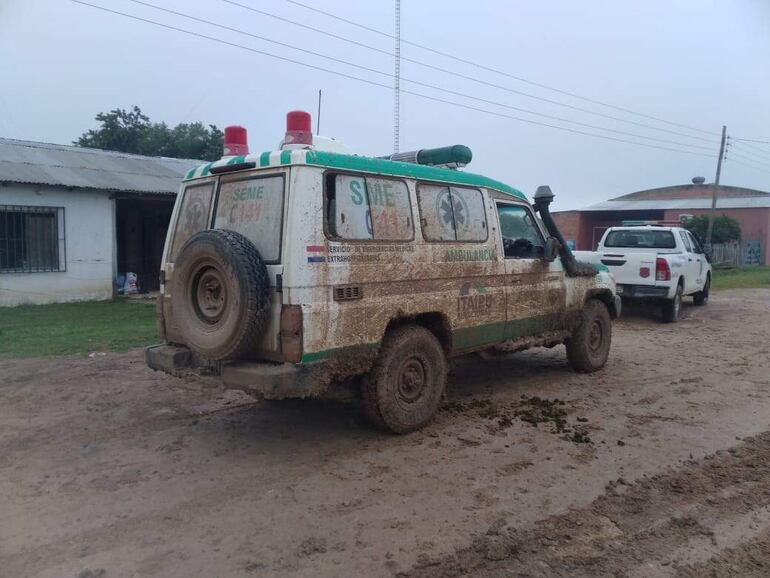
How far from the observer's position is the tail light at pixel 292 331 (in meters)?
4.33

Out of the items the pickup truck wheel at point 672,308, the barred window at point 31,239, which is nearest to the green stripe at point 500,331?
the pickup truck wheel at point 672,308

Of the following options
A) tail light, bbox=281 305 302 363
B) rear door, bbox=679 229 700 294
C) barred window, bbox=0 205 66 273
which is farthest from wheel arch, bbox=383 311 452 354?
barred window, bbox=0 205 66 273

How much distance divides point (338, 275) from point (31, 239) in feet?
38.5

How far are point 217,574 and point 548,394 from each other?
174 inches

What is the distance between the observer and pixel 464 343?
5805mm

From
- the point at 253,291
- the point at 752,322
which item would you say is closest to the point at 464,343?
the point at 253,291

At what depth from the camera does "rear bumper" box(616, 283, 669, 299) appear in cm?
1152

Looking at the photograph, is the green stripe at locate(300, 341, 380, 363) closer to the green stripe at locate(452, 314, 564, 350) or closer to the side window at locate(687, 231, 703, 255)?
the green stripe at locate(452, 314, 564, 350)

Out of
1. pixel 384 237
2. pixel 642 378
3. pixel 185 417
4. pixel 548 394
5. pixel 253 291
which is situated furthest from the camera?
pixel 642 378

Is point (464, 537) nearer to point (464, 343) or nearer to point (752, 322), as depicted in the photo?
point (464, 343)

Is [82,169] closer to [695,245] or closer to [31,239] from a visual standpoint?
[31,239]

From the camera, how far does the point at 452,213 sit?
572cm

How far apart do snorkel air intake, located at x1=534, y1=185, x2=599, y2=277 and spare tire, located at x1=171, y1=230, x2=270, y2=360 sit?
12.6 feet

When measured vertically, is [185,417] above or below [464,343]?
below
